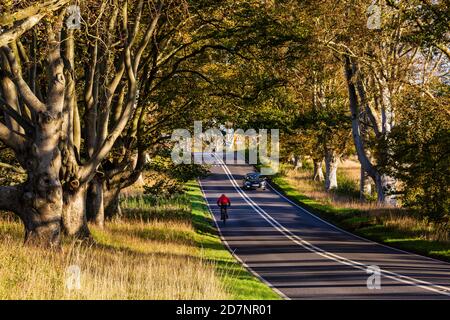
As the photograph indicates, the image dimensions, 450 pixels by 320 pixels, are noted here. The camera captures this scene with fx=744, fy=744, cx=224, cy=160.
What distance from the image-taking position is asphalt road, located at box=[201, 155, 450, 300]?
17.2 meters

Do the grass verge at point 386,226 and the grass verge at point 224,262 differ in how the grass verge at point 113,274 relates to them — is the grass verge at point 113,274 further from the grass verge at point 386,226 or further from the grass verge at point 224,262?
the grass verge at point 386,226

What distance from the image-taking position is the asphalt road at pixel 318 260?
17.2 metres

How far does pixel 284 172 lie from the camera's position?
232ft

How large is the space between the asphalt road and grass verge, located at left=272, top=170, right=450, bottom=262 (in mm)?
646

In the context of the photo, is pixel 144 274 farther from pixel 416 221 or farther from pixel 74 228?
pixel 416 221

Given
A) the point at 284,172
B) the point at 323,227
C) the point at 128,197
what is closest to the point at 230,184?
the point at 284,172

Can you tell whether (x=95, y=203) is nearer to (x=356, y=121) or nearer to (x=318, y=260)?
(x=318, y=260)

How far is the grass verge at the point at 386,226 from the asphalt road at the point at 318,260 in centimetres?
65

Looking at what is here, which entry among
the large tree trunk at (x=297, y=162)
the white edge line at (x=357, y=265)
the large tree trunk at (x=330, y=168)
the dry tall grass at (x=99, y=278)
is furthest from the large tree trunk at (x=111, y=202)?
the large tree trunk at (x=297, y=162)

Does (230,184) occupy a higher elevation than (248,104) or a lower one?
lower

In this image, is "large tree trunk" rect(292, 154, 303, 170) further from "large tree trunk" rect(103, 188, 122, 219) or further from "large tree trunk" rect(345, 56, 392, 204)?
"large tree trunk" rect(103, 188, 122, 219)

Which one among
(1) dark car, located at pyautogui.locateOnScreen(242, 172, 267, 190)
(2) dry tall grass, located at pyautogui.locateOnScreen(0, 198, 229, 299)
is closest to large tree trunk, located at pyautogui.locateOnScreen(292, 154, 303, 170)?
(1) dark car, located at pyautogui.locateOnScreen(242, 172, 267, 190)
